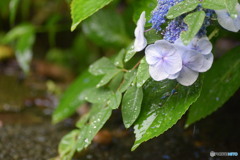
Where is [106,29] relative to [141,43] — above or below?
below

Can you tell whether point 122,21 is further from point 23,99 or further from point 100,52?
point 23,99

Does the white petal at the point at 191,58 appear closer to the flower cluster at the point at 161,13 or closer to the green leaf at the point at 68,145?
the flower cluster at the point at 161,13

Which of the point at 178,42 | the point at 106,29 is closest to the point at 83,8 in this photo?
the point at 178,42

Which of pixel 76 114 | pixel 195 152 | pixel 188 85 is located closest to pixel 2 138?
pixel 76 114

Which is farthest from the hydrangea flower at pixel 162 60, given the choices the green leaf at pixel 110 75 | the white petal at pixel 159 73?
the green leaf at pixel 110 75

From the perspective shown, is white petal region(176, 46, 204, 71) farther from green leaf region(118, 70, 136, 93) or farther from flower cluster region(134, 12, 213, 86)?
green leaf region(118, 70, 136, 93)

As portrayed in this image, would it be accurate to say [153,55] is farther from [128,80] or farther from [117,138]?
[117,138]
